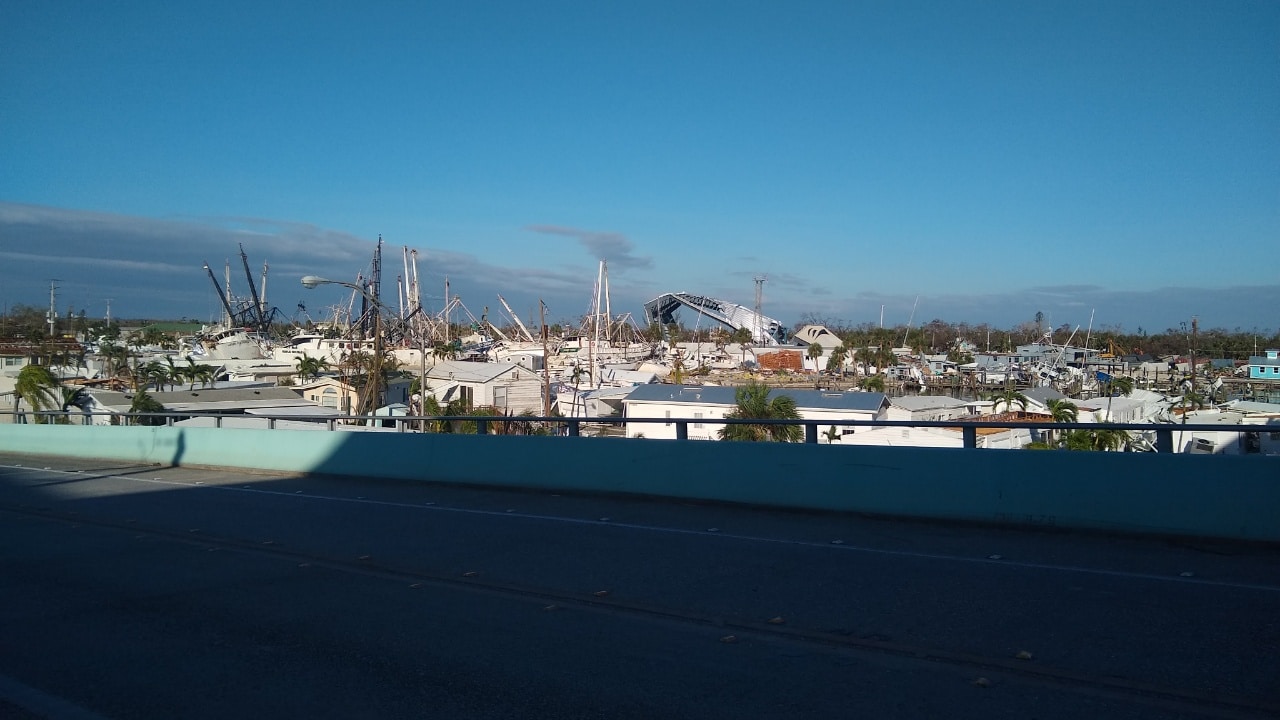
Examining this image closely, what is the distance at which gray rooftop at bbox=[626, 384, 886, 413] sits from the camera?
40156mm

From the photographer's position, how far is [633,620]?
772cm

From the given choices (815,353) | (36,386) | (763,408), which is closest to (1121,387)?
(763,408)

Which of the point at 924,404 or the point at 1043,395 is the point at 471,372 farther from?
the point at 1043,395

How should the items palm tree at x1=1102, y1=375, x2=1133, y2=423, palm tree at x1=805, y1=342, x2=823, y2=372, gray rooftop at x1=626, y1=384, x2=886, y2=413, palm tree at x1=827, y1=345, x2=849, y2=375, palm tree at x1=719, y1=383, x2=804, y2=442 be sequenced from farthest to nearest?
palm tree at x1=805, y1=342, x2=823, y2=372, palm tree at x1=827, y1=345, x2=849, y2=375, palm tree at x1=1102, y1=375, x2=1133, y2=423, gray rooftop at x1=626, y1=384, x2=886, y2=413, palm tree at x1=719, y1=383, x2=804, y2=442

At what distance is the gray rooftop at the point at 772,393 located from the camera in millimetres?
40156

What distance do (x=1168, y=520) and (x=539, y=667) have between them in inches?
290

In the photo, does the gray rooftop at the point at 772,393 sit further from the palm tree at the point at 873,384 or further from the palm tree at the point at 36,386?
the palm tree at the point at 36,386

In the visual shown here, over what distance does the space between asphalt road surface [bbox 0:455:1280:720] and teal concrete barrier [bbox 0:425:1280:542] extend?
1.16 ft

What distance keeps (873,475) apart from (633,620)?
18.5 ft

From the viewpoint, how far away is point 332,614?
8.10 metres

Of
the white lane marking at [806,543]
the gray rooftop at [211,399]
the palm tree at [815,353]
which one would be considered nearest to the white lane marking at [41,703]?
the white lane marking at [806,543]

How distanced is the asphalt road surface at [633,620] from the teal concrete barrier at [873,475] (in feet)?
1.16

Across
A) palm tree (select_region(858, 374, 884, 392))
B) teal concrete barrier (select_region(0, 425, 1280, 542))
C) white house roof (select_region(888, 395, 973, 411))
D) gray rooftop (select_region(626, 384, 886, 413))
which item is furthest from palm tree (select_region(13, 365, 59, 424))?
palm tree (select_region(858, 374, 884, 392))

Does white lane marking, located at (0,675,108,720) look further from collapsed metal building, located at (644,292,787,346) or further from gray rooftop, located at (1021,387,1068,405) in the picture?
collapsed metal building, located at (644,292,787,346)
